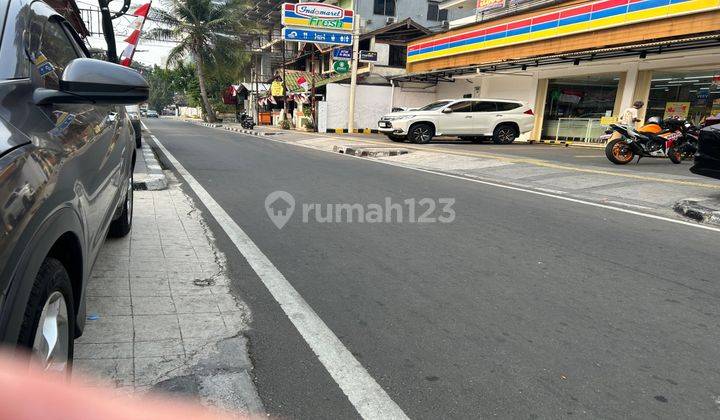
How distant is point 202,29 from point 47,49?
40.0m

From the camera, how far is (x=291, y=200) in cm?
720

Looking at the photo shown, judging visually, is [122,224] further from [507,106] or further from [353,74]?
[353,74]

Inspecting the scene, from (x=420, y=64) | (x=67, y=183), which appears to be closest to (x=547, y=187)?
(x=67, y=183)

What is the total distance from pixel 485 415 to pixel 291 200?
527 cm

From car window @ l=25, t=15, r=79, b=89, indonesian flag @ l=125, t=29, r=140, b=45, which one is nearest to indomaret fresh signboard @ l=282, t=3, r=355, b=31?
indonesian flag @ l=125, t=29, r=140, b=45

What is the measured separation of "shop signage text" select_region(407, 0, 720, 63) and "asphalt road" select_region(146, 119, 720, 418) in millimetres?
11114

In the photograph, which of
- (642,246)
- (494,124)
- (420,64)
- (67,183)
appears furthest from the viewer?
(420,64)

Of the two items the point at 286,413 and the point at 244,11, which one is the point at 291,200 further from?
the point at 244,11

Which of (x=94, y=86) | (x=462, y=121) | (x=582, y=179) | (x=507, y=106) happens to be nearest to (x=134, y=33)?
(x=94, y=86)

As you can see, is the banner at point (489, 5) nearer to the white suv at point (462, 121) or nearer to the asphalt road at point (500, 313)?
the white suv at point (462, 121)

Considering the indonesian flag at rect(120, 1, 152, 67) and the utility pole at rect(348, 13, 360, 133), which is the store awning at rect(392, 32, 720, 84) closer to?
the utility pole at rect(348, 13, 360, 133)

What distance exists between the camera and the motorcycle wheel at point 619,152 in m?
12.1

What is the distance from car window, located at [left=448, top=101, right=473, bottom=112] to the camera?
18.7m

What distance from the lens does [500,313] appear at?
3434 mm
